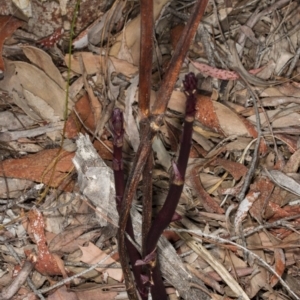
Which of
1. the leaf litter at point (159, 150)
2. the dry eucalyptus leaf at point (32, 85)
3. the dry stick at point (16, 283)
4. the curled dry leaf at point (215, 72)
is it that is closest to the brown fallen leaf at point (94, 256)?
the leaf litter at point (159, 150)

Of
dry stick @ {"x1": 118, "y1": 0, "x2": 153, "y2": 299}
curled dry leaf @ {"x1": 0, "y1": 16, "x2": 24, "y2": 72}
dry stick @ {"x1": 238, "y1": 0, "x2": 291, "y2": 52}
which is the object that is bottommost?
curled dry leaf @ {"x1": 0, "y1": 16, "x2": 24, "y2": 72}

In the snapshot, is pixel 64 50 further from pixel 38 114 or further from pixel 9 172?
pixel 9 172

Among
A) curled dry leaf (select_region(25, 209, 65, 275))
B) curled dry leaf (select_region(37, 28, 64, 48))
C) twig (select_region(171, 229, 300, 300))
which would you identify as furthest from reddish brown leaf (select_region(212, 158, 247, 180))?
curled dry leaf (select_region(37, 28, 64, 48))

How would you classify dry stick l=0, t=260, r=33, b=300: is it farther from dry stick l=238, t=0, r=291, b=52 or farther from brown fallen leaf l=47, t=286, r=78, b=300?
dry stick l=238, t=0, r=291, b=52

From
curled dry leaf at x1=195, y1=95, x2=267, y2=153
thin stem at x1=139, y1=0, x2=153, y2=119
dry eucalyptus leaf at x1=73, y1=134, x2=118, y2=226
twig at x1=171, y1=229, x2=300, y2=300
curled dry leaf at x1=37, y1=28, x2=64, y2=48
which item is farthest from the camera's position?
curled dry leaf at x1=37, y1=28, x2=64, y2=48

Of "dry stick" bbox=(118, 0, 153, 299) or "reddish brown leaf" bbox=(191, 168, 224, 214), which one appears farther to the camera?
"reddish brown leaf" bbox=(191, 168, 224, 214)

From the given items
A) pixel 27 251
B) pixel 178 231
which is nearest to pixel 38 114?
pixel 27 251
